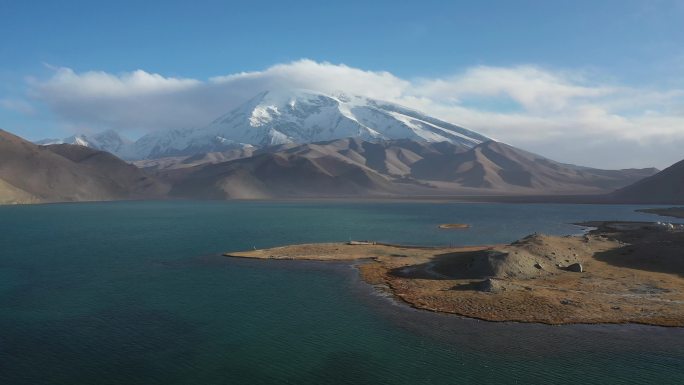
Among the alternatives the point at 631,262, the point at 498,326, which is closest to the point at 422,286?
the point at 498,326

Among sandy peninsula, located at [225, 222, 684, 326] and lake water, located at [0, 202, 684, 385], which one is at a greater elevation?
sandy peninsula, located at [225, 222, 684, 326]

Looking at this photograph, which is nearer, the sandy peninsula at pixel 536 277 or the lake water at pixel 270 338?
the lake water at pixel 270 338

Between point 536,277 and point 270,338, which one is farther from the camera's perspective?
point 536,277

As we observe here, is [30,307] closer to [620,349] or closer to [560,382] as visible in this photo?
[560,382]

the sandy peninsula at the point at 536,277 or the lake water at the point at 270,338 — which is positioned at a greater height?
the sandy peninsula at the point at 536,277

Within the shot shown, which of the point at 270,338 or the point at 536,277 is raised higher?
the point at 536,277

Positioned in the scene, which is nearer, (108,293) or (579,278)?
(108,293)

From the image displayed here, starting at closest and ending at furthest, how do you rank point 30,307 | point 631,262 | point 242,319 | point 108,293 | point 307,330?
1. point 307,330
2. point 242,319
3. point 30,307
4. point 108,293
5. point 631,262

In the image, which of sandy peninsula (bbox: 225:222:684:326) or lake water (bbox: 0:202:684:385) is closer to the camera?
lake water (bbox: 0:202:684:385)
